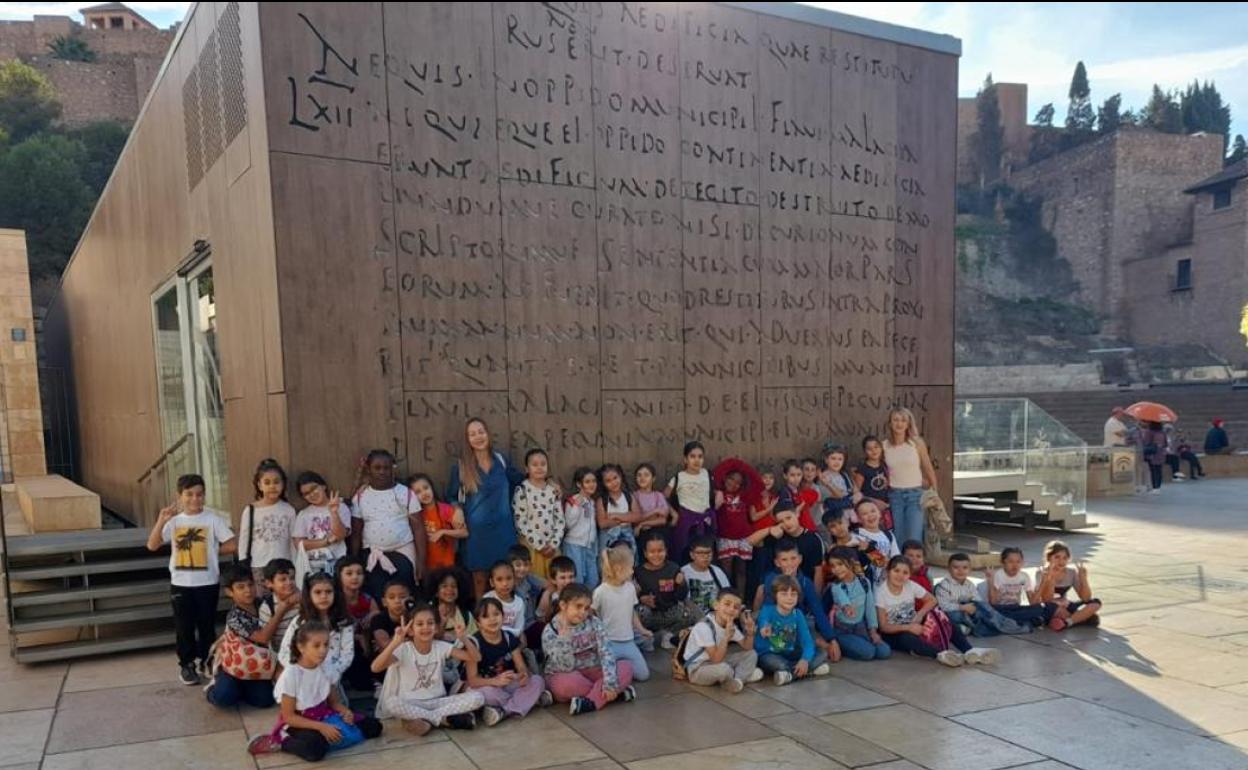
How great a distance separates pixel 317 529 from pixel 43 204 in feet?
118

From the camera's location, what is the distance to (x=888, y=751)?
13.6 feet

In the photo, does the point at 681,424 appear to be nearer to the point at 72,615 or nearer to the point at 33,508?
the point at 72,615

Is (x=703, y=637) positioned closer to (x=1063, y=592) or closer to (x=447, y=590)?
(x=447, y=590)

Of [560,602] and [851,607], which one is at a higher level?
[560,602]

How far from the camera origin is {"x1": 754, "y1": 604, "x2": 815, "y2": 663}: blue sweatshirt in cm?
545

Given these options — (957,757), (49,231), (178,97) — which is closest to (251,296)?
(178,97)

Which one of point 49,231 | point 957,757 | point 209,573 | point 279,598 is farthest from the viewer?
point 49,231

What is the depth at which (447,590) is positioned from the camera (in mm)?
5152

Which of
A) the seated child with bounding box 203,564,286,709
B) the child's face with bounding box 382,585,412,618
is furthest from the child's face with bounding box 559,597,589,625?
the seated child with bounding box 203,564,286,709

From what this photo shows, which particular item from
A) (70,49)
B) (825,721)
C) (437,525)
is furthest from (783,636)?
(70,49)

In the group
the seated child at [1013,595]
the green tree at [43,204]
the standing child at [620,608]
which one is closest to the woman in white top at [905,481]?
the seated child at [1013,595]

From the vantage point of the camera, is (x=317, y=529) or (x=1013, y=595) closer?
(x=317, y=529)

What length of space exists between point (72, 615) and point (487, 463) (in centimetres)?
329

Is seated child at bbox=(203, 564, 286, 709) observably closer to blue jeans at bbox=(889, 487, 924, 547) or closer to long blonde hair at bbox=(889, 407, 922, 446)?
blue jeans at bbox=(889, 487, 924, 547)
